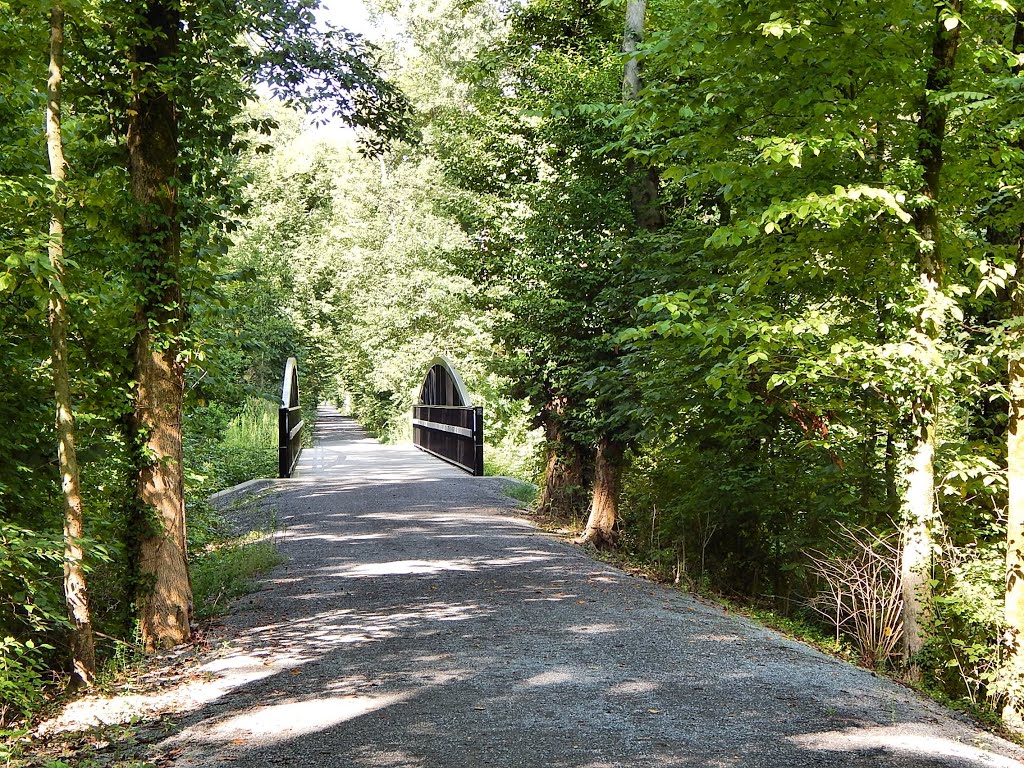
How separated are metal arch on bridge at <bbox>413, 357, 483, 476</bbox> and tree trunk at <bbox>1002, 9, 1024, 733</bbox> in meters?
12.9

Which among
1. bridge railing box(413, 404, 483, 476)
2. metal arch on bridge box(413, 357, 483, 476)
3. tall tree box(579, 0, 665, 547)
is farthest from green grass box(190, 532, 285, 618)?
metal arch on bridge box(413, 357, 483, 476)

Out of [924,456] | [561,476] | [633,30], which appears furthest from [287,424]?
[924,456]

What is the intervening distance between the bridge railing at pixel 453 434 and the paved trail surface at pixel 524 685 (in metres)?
9.10

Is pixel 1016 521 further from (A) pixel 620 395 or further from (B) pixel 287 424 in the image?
(B) pixel 287 424

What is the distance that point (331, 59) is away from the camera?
6.89 meters

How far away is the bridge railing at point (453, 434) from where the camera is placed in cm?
1841

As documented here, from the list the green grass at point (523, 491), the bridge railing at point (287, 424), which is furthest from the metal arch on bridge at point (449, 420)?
the bridge railing at point (287, 424)

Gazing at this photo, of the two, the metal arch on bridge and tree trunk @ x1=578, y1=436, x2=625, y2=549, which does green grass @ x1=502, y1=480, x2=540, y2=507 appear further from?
tree trunk @ x1=578, y1=436, x2=625, y2=549

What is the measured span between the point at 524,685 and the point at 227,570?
4210 mm

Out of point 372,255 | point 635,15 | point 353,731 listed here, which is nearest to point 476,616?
point 353,731

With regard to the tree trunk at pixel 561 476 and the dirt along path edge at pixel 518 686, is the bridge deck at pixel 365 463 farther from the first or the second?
the dirt along path edge at pixel 518 686

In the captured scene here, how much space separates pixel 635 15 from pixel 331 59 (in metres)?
4.64

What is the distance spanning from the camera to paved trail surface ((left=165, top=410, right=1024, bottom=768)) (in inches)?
166

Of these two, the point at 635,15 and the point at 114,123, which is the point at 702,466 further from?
the point at 114,123
